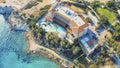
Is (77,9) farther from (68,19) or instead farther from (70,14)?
(68,19)

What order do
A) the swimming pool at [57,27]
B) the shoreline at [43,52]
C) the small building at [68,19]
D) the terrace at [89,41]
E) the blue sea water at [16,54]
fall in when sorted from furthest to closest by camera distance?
1. the swimming pool at [57,27]
2. the small building at [68,19]
3. the blue sea water at [16,54]
4. the shoreline at [43,52]
5. the terrace at [89,41]

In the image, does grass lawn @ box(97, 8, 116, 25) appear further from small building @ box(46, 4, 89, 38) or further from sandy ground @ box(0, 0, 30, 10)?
sandy ground @ box(0, 0, 30, 10)

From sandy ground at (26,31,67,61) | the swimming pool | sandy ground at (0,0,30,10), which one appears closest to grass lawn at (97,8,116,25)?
the swimming pool

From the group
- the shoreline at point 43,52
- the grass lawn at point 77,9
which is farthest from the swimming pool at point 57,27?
the grass lawn at point 77,9

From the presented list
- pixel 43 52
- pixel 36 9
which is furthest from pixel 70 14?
pixel 43 52

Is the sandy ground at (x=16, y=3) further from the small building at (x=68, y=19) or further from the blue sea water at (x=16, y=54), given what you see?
the small building at (x=68, y=19)

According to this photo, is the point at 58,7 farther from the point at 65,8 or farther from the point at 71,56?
the point at 71,56

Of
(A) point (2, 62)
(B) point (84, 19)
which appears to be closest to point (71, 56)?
(B) point (84, 19)

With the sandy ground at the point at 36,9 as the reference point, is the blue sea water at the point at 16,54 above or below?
below
